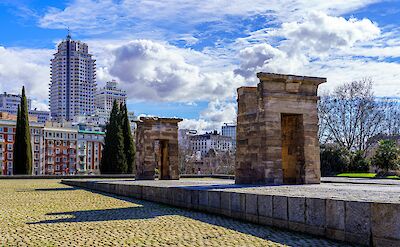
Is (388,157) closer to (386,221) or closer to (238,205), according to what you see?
(238,205)

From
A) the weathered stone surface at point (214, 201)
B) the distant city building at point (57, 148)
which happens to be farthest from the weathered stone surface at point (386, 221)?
the distant city building at point (57, 148)

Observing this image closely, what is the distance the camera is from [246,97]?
17.8m

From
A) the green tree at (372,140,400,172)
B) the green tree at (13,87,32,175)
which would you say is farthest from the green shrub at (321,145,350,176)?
the green tree at (13,87,32,175)

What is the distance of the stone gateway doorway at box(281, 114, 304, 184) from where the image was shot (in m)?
17.2

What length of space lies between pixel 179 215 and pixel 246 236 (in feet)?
12.5

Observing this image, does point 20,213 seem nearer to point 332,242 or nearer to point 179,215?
point 179,215

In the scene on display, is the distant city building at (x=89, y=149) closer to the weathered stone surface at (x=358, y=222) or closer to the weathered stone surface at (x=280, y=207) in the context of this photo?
the weathered stone surface at (x=280, y=207)

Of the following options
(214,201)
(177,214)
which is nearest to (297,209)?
(214,201)

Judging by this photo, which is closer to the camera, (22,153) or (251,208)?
(251,208)

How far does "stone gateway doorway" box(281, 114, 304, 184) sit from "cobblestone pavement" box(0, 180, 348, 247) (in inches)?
219

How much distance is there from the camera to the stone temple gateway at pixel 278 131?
16.3m

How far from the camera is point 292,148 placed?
1783cm

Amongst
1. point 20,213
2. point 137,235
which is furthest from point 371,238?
point 20,213

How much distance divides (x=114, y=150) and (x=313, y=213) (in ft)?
138
